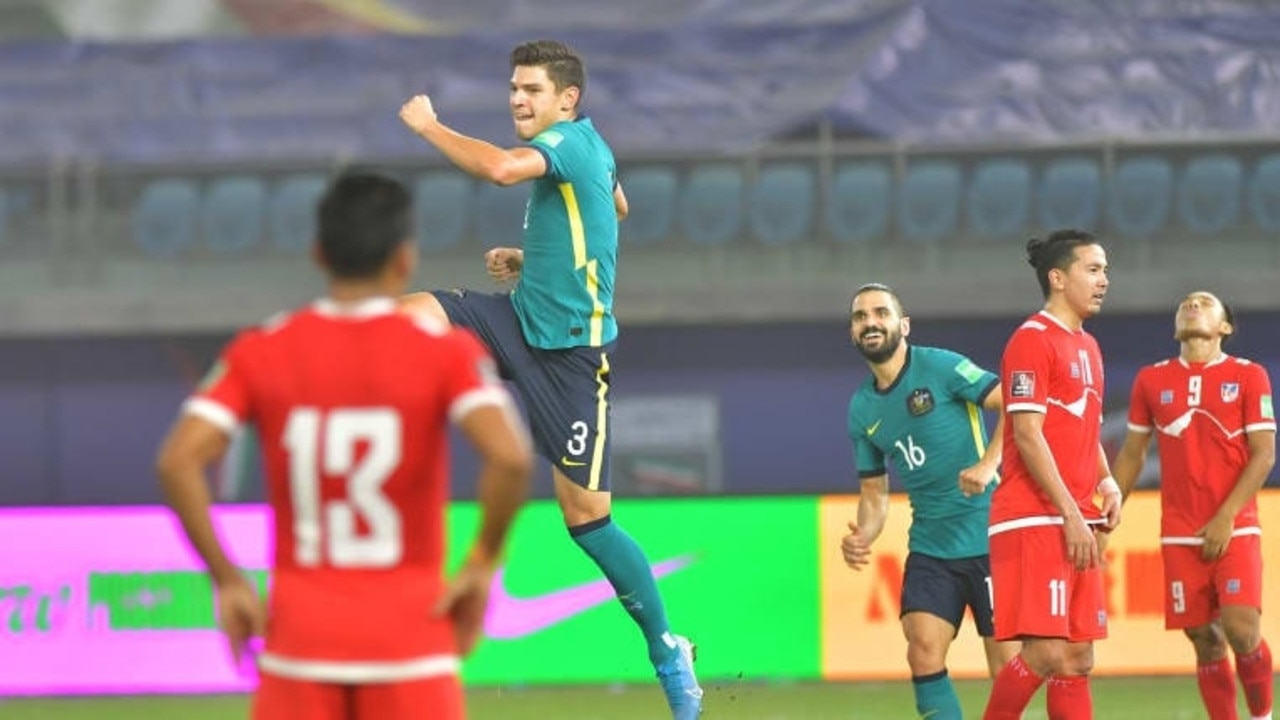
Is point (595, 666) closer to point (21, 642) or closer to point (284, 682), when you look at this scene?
point (21, 642)

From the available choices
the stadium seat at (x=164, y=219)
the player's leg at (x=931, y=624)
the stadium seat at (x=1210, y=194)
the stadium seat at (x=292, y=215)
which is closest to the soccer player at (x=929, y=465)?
the player's leg at (x=931, y=624)

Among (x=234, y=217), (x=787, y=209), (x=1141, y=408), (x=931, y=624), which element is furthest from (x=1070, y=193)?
(x=931, y=624)

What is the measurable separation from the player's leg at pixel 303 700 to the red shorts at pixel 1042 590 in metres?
3.75

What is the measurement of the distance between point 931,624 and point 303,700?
14.8 feet

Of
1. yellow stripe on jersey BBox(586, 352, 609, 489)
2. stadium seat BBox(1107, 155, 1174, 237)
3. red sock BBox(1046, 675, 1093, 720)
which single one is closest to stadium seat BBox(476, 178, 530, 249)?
stadium seat BBox(1107, 155, 1174, 237)

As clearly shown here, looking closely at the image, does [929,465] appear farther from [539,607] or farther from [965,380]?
[539,607]

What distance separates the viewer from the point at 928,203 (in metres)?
18.0

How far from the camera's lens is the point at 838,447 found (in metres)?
18.5

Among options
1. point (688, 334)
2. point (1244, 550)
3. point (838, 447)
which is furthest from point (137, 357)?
point (1244, 550)

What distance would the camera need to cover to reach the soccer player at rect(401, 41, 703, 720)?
7.55 m

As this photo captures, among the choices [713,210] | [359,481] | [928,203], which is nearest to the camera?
[359,481]

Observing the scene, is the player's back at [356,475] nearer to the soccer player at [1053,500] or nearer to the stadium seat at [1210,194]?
the soccer player at [1053,500]

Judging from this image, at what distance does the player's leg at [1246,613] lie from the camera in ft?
30.4

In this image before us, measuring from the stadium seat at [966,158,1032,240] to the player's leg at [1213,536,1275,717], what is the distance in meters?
8.59
